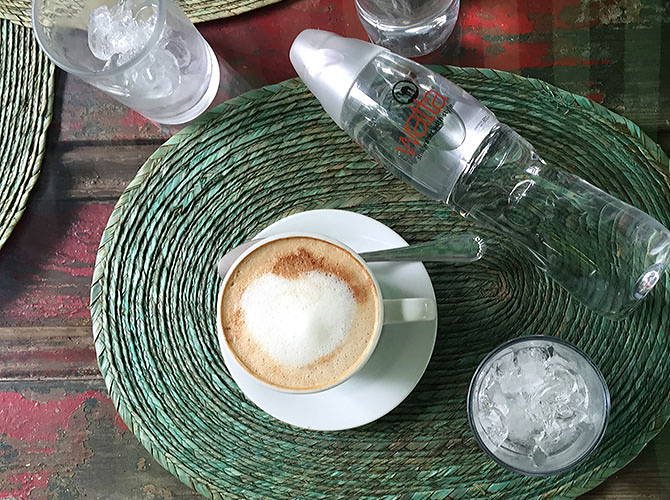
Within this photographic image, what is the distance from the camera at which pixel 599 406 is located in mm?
775

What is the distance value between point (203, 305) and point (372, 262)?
0.19 metres

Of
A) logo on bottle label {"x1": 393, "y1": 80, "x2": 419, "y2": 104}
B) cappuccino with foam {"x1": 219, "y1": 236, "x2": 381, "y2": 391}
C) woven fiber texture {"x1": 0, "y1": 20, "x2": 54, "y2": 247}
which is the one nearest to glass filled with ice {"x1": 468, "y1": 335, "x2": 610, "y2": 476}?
cappuccino with foam {"x1": 219, "y1": 236, "x2": 381, "y2": 391}

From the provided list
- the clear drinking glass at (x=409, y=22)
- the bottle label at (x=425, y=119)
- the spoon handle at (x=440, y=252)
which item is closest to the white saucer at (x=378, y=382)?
the spoon handle at (x=440, y=252)

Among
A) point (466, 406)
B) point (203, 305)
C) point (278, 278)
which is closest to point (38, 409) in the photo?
point (203, 305)

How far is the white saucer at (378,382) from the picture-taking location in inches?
31.3

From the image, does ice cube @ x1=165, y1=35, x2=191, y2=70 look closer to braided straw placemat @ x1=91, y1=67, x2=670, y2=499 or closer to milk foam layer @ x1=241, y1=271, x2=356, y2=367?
braided straw placemat @ x1=91, y1=67, x2=670, y2=499

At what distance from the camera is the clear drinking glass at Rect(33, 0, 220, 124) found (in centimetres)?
80

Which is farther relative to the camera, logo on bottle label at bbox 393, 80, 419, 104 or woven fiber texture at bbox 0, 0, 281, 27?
woven fiber texture at bbox 0, 0, 281, 27

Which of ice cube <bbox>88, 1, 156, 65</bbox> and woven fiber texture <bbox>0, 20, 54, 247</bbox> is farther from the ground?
ice cube <bbox>88, 1, 156, 65</bbox>

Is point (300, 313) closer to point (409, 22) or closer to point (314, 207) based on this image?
point (314, 207)

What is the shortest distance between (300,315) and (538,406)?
0.82 ft

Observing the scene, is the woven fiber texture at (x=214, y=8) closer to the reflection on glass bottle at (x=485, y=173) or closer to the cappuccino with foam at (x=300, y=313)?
the reflection on glass bottle at (x=485, y=173)

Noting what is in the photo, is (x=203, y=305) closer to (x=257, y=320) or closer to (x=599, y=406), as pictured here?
(x=257, y=320)

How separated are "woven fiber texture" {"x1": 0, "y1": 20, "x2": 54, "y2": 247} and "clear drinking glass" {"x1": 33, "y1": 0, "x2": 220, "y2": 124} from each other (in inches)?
3.4
